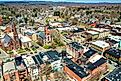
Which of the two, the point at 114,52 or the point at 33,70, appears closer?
the point at 33,70

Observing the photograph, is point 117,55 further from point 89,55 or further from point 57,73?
point 57,73

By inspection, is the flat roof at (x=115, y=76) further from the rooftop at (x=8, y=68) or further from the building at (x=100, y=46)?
the rooftop at (x=8, y=68)

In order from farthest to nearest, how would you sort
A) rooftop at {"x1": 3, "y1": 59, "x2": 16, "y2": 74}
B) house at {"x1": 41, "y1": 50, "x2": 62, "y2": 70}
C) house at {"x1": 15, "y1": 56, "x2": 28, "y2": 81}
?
house at {"x1": 41, "y1": 50, "x2": 62, "y2": 70} → house at {"x1": 15, "y1": 56, "x2": 28, "y2": 81} → rooftop at {"x1": 3, "y1": 59, "x2": 16, "y2": 74}

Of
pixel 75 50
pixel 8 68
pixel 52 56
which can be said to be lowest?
pixel 52 56

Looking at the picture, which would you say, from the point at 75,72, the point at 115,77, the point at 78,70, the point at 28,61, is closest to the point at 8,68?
the point at 28,61

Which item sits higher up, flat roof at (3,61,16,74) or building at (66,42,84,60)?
flat roof at (3,61,16,74)

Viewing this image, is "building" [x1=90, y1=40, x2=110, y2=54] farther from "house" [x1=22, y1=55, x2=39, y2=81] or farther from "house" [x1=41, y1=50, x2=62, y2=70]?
"house" [x1=22, y1=55, x2=39, y2=81]

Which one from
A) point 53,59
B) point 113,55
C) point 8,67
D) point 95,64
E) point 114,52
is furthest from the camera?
point 114,52

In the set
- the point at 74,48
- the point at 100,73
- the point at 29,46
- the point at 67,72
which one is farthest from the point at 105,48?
the point at 29,46

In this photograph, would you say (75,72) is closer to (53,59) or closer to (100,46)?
(53,59)

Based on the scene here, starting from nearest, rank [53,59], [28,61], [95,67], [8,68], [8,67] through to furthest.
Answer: [8,68], [8,67], [95,67], [28,61], [53,59]

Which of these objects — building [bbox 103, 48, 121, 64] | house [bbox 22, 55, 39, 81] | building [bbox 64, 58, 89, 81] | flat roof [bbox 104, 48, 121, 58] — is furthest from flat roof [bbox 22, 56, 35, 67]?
flat roof [bbox 104, 48, 121, 58]
